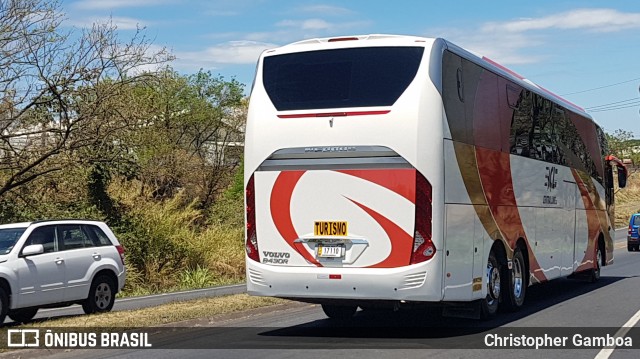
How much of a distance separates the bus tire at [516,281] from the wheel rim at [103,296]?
22.7 ft

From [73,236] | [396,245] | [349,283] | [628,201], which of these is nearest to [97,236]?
[73,236]

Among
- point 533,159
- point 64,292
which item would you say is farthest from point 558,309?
point 64,292

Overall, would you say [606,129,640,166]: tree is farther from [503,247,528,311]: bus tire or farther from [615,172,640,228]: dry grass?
[503,247,528,311]: bus tire

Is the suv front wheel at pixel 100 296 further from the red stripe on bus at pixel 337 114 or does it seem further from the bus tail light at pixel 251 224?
the red stripe on bus at pixel 337 114

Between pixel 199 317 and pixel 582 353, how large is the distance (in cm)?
598

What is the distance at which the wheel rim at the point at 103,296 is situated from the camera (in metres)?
15.5

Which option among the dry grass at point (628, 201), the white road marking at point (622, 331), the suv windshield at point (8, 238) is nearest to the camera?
the white road marking at point (622, 331)

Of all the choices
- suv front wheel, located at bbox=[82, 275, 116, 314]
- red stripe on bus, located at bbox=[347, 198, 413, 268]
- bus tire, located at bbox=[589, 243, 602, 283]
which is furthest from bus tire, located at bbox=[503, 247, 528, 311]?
suv front wheel, located at bbox=[82, 275, 116, 314]

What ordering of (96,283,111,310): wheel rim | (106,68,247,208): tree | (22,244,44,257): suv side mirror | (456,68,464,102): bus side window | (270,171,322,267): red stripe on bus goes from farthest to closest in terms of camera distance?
(106,68,247,208): tree → (96,283,111,310): wheel rim → (22,244,44,257): suv side mirror → (456,68,464,102): bus side window → (270,171,322,267): red stripe on bus

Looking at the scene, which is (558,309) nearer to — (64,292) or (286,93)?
(286,93)

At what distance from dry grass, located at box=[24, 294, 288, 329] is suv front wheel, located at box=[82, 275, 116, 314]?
21.8 inches

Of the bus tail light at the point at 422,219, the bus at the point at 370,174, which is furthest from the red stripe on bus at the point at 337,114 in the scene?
the bus tail light at the point at 422,219

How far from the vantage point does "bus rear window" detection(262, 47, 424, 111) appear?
37.4ft

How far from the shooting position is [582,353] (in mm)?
10383
